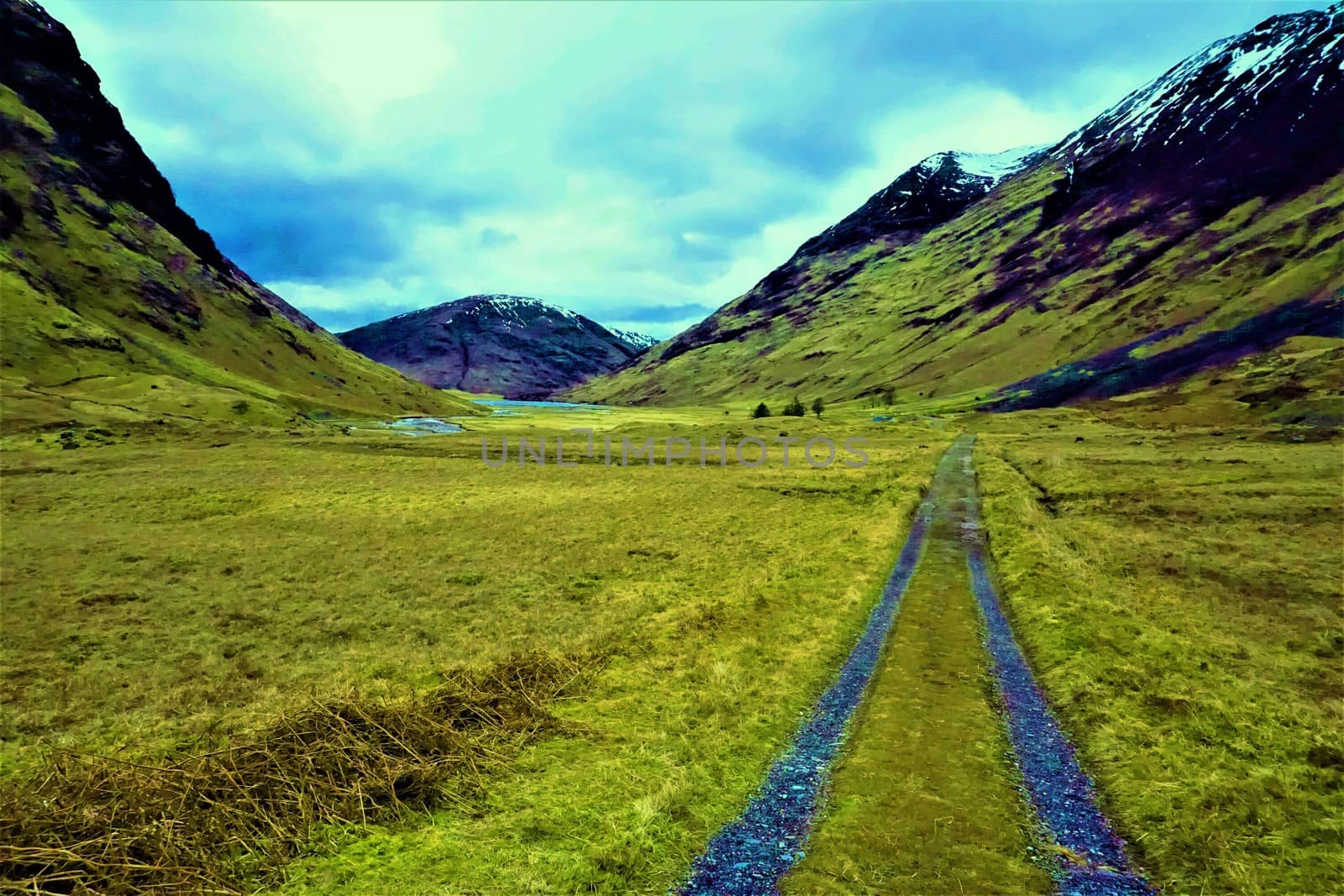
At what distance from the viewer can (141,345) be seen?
543 ft

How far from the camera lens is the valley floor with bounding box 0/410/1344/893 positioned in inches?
388

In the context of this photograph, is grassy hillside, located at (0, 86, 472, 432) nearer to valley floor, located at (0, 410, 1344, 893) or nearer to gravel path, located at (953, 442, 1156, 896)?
valley floor, located at (0, 410, 1344, 893)

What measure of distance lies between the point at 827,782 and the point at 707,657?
6.82 meters

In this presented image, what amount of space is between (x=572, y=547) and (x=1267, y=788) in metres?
30.6

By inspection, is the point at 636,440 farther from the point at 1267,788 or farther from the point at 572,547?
the point at 1267,788

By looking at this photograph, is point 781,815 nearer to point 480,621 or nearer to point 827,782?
point 827,782

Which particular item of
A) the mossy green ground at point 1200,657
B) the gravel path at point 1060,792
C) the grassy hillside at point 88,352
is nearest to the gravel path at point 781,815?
the gravel path at point 1060,792

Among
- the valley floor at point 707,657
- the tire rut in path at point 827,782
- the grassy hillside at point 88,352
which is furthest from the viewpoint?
the grassy hillside at point 88,352

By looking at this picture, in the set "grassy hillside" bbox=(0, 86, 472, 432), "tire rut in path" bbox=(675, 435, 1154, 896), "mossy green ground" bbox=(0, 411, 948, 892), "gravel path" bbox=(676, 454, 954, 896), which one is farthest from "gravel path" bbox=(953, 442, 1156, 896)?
"grassy hillside" bbox=(0, 86, 472, 432)

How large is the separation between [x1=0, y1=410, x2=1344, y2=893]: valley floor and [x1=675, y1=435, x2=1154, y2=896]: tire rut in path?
326 mm

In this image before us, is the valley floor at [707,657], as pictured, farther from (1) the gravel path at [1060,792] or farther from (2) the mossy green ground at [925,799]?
(1) the gravel path at [1060,792]

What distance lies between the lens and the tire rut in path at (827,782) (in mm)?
9367

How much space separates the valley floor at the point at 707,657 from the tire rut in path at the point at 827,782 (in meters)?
0.33

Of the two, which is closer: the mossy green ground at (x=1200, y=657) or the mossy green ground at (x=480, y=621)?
the mossy green ground at (x=1200, y=657)
